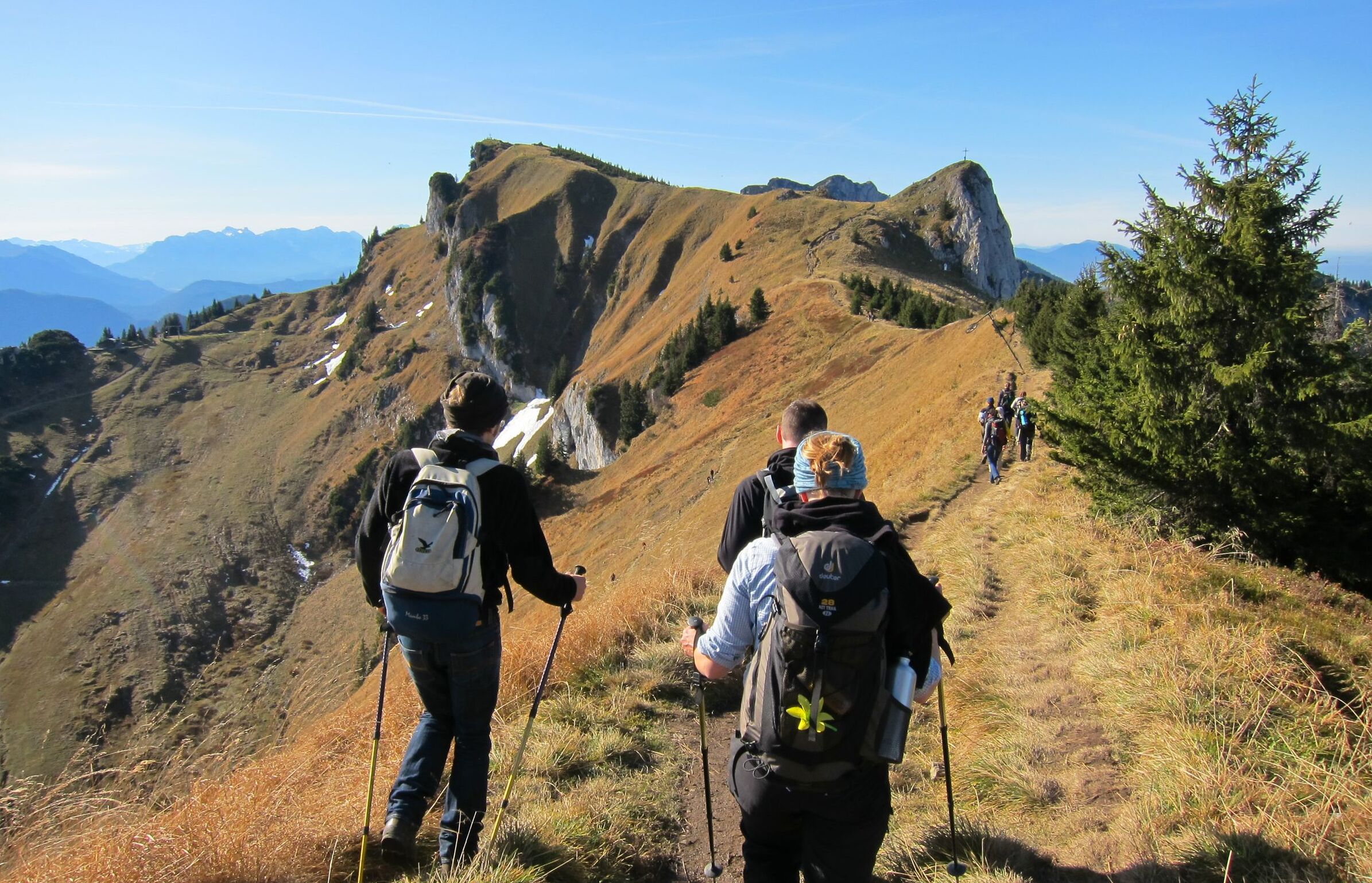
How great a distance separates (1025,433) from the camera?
1495 cm

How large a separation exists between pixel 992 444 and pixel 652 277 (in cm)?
8880

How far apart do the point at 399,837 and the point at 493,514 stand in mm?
1486

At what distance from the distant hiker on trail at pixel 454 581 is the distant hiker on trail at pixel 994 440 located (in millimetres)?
12165

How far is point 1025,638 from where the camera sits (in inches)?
245

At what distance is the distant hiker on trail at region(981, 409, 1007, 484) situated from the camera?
13602 mm

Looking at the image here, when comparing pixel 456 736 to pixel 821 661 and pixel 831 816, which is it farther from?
pixel 821 661

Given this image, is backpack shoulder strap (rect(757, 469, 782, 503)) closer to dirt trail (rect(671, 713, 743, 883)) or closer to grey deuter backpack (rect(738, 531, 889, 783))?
grey deuter backpack (rect(738, 531, 889, 783))

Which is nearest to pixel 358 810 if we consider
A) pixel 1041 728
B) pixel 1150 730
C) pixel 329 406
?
pixel 1041 728

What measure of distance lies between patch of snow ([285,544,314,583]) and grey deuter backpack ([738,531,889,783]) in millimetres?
83793

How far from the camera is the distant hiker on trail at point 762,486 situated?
3588 mm

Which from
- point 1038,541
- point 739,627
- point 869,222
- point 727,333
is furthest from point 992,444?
point 869,222

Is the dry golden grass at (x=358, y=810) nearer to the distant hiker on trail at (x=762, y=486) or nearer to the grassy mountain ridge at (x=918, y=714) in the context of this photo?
the grassy mountain ridge at (x=918, y=714)

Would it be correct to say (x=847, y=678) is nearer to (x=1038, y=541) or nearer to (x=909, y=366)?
(x=1038, y=541)

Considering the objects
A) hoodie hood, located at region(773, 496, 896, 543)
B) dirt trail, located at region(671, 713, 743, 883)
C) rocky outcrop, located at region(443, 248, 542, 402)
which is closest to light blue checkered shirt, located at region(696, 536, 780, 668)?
hoodie hood, located at region(773, 496, 896, 543)
